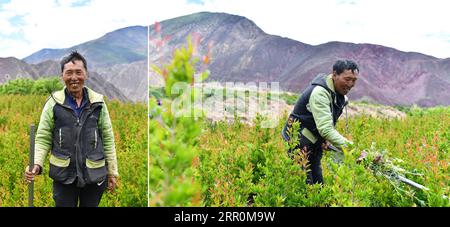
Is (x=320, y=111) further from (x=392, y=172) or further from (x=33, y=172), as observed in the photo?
(x=33, y=172)

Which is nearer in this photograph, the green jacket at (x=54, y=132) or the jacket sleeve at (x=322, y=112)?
the green jacket at (x=54, y=132)

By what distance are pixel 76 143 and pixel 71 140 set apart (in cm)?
3

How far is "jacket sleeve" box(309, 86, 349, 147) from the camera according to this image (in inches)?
110

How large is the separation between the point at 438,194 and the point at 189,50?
1.68 m

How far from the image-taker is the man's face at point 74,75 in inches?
88.4

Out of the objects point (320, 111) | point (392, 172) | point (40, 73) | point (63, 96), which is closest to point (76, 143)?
point (63, 96)

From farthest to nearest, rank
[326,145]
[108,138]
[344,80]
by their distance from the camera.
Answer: [326,145] < [344,80] < [108,138]

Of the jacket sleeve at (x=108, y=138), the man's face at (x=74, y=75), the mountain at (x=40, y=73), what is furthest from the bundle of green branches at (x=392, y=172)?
the mountain at (x=40, y=73)

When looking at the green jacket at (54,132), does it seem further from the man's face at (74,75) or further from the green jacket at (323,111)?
the green jacket at (323,111)

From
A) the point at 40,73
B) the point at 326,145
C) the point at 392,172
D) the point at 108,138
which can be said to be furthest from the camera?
the point at 40,73

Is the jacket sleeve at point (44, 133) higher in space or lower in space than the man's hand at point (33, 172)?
higher

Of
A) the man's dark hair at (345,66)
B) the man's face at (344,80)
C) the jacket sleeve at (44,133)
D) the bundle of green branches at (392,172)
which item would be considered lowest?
the bundle of green branches at (392,172)

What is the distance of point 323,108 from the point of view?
2863 mm
